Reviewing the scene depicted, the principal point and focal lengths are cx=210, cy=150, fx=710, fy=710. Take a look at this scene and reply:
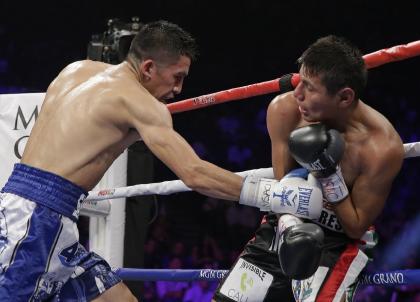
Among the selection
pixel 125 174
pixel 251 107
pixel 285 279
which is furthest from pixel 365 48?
pixel 285 279

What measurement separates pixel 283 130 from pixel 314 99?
179 millimetres

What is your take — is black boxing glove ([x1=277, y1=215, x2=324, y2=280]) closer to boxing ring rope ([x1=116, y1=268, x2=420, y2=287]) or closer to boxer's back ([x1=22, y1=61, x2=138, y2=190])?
boxing ring rope ([x1=116, y1=268, x2=420, y2=287])

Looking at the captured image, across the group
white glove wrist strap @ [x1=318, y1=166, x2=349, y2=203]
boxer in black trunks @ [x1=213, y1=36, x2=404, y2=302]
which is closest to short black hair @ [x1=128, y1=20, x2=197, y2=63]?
boxer in black trunks @ [x1=213, y1=36, x2=404, y2=302]

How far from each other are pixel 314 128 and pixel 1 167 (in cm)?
164

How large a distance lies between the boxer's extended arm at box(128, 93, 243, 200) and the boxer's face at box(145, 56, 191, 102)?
0.79 feet

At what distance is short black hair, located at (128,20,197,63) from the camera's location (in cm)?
207

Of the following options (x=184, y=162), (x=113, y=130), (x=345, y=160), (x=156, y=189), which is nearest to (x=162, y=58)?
(x=113, y=130)

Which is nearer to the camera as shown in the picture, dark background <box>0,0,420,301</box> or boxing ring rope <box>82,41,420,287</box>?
boxing ring rope <box>82,41,420,287</box>

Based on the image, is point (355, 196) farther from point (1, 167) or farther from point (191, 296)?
point (191, 296)

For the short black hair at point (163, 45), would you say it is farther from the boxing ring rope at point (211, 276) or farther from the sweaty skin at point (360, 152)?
the boxing ring rope at point (211, 276)

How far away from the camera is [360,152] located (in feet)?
6.12

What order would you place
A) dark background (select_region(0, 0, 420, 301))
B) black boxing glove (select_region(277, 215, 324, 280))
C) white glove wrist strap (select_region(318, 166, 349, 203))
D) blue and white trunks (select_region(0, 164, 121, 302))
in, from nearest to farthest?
black boxing glove (select_region(277, 215, 324, 280)) < white glove wrist strap (select_region(318, 166, 349, 203)) < blue and white trunks (select_region(0, 164, 121, 302)) < dark background (select_region(0, 0, 420, 301))

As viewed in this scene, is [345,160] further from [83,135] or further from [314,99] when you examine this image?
[83,135]

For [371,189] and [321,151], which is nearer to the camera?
[321,151]
